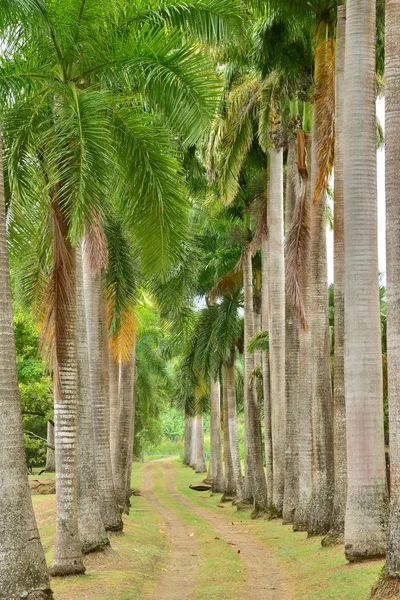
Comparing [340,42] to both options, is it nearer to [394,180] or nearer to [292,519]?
[394,180]

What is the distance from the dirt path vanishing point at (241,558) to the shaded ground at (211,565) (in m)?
0.01

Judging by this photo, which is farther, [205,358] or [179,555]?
[205,358]

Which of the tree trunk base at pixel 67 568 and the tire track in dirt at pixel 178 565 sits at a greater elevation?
the tree trunk base at pixel 67 568

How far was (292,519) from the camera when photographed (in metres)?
21.9

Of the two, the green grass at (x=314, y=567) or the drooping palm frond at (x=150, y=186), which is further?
the drooping palm frond at (x=150, y=186)

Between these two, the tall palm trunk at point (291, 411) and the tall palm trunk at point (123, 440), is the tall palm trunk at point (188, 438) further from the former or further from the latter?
the tall palm trunk at point (291, 411)

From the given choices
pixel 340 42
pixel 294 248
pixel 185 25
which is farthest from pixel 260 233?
pixel 185 25

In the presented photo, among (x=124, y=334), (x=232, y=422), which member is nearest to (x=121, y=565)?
(x=124, y=334)

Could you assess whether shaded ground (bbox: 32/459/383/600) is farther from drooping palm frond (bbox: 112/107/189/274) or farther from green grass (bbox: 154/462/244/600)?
drooping palm frond (bbox: 112/107/189/274)

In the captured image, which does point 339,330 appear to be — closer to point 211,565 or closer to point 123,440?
point 211,565

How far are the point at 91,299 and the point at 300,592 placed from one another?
8.98 m

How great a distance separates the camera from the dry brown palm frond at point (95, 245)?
13607mm

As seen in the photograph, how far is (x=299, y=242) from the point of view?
19.5 metres

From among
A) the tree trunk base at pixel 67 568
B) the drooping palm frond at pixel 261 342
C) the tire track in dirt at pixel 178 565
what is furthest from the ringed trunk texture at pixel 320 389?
the drooping palm frond at pixel 261 342
